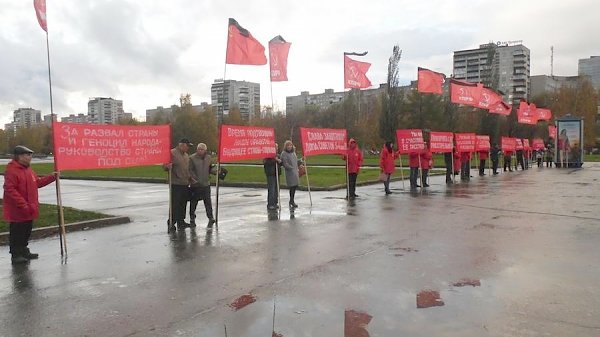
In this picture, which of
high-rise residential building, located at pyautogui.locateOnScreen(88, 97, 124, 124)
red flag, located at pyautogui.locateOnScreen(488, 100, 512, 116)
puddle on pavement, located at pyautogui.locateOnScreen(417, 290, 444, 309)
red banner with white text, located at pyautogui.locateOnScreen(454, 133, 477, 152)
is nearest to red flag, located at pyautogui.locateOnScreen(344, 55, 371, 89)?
red banner with white text, located at pyautogui.locateOnScreen(454, 133, 477, 152)

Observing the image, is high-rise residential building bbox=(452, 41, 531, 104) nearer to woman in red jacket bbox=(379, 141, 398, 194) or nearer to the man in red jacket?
woman in red jacket bbox=(379, 141, 398, 194)

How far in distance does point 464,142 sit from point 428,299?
19.3 meters

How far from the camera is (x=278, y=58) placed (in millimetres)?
15664

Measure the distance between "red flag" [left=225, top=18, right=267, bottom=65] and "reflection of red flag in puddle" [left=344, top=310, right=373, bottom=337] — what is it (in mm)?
8584

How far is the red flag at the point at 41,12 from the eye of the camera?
8.27 m

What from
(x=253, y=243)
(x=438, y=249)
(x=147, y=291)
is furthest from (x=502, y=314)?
(x=253, y=243)

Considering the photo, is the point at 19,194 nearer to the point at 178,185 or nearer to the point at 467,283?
the point at 178,185

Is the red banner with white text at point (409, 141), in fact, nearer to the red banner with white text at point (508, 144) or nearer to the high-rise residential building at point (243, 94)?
the red banner with white text at point (508, 144)

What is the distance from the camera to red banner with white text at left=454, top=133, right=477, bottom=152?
2277cm

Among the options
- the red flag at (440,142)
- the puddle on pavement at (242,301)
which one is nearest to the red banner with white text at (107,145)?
the puddle on pavement at (242,301)

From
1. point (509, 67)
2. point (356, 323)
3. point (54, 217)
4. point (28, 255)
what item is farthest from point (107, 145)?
point (509, 67)

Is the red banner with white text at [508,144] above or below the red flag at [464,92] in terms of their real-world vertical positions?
below

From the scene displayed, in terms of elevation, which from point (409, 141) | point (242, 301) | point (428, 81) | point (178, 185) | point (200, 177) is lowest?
point (242, 301)

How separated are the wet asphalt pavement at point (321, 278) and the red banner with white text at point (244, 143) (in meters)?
1.48
